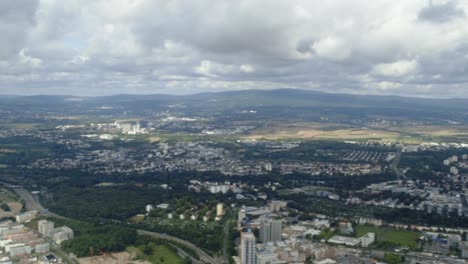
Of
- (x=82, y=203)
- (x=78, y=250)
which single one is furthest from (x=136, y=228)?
(x=82, y=203)

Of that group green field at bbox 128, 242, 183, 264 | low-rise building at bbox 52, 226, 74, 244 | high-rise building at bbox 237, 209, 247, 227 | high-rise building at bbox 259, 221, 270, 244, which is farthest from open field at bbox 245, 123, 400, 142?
green field at bbox 128, 242, 183, 264

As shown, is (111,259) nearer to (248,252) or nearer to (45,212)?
(248,252)

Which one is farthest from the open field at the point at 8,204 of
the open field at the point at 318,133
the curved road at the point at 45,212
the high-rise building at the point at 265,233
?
the open field at the point at 318,133

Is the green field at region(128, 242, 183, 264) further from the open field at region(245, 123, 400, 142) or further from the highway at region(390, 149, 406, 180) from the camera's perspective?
the open field at region(245, 123, 400, 142)

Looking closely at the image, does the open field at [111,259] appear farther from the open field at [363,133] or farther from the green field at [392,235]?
the open field at [363,133]

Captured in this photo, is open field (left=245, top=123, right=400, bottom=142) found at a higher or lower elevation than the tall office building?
higher

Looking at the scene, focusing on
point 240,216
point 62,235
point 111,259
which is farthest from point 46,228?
point 240,216

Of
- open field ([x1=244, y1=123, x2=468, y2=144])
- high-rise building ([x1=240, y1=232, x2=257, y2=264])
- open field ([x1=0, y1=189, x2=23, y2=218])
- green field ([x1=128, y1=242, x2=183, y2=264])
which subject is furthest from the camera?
open field ([x1=244, y1=123, x2=468, y2=144])
